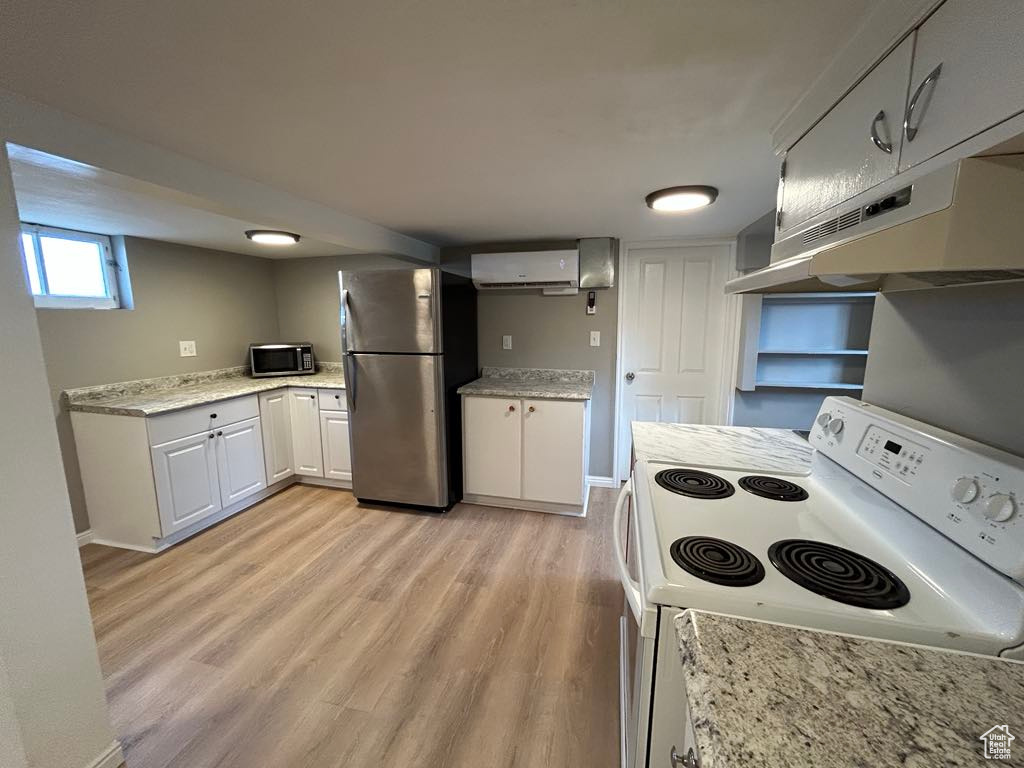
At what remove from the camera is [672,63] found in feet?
3.28

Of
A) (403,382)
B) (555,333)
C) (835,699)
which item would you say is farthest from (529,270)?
(835,699)

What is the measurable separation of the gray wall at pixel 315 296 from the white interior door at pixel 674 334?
6.73ft

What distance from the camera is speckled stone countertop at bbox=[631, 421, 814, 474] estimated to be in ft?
4.89

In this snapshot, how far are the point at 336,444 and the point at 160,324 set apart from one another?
1524 millimetres

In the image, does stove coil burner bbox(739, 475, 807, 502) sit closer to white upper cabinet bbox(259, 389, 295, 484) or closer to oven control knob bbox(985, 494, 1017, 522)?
oven control knob bbox(985, 494, 1017, 522)

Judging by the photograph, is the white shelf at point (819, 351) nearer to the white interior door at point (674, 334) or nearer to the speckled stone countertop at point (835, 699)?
the white interior door at point (674, 334)

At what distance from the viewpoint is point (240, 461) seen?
300 cm

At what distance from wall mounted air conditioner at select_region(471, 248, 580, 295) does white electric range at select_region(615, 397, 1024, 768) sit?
216 cm

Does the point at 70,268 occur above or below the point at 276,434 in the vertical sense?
above

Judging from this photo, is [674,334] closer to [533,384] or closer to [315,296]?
[533,384]

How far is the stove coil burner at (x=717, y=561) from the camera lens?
833 millimetres

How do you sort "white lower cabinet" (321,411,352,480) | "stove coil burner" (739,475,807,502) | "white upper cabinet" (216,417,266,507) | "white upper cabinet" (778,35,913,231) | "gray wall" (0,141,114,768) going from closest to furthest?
"white upper cabinet" (778,35,913,231) < "gray wall" (0,141,114,768) < "stove coil burner" (739,475,807,502) < "white upper cabinet" (216,417,266,507) < "white lower cabinet" (321,411,352,480)

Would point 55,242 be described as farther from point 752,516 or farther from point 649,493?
point 752,516

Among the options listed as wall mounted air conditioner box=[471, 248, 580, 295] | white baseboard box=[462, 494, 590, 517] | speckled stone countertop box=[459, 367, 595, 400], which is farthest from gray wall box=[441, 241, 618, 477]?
white baseboard box=[462, 494, 590, 517]
